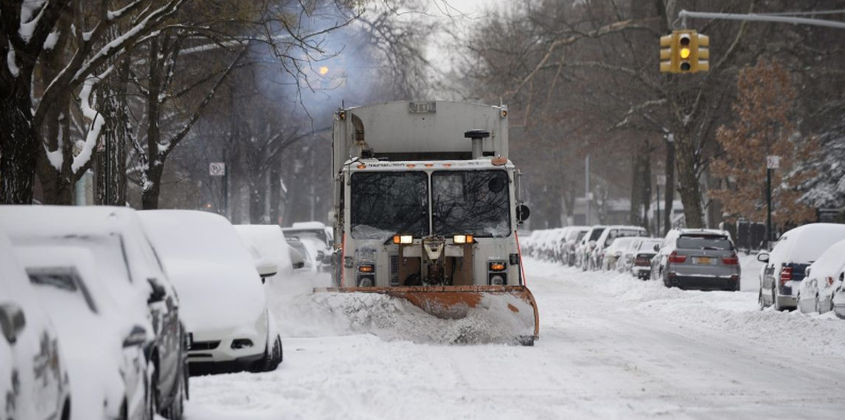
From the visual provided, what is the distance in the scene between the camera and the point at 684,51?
25531mm

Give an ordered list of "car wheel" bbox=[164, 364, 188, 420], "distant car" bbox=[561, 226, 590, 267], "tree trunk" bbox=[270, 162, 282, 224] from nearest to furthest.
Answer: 1. "car wheel" bbox=[164, 364, 188, 420]
2. "distant car" bbox=[561, 226, 590, 267]
3. "tree trunk" bbox=[270, 162, 282, 224]

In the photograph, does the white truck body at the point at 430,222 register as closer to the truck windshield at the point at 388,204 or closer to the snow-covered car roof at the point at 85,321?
the truck windshield at the point at 388,204

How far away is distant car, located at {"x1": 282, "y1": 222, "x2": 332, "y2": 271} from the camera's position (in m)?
33.0

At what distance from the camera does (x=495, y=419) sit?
965cm

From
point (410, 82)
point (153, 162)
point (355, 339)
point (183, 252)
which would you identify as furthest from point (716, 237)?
point (183, 252)

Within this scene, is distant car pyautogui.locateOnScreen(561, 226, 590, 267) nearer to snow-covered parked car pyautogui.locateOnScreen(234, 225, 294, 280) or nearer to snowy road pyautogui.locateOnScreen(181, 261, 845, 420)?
snow-covered parked car pyautogui.locateOnScreen(234, 225, 294, 280)

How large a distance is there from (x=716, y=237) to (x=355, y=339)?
17.1m

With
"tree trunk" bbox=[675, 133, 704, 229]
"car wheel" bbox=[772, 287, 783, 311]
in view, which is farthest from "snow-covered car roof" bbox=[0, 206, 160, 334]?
"tree trunk" bbox=[675, 133, 704, 229]

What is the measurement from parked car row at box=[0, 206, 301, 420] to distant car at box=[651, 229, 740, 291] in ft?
64.3

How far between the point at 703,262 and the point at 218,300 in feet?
68.6

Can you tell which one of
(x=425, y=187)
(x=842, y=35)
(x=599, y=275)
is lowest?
(x=599, y=275)

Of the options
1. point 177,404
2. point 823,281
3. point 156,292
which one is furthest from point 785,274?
point 156,292

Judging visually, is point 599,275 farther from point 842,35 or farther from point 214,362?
point 214,362

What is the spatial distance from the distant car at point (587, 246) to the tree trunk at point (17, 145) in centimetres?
3237
